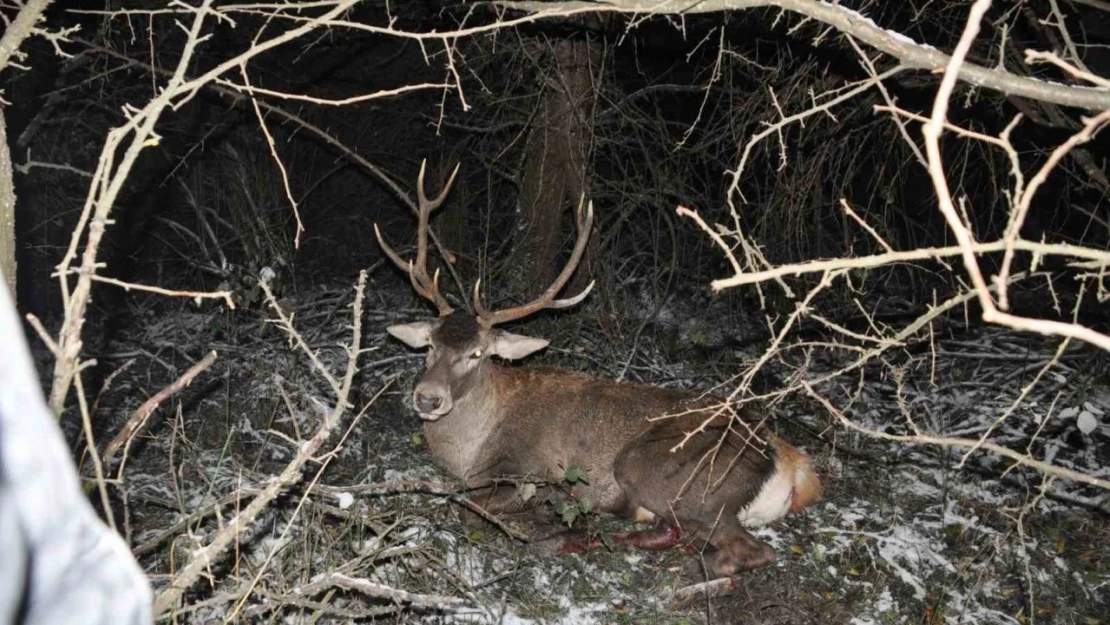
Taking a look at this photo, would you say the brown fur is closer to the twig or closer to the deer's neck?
the deer's neck

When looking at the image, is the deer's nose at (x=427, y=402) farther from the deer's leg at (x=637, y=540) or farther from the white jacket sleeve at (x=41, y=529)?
the white jacket sleeve at (x=41, y=529)

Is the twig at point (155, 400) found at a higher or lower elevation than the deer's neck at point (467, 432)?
higher

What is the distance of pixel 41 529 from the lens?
1.03 m

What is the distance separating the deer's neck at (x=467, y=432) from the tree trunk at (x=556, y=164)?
186 centimetres

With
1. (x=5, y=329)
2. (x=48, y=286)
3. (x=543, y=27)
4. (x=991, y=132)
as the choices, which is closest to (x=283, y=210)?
(x=48, y=286)

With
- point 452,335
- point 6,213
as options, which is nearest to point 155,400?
point 6,213

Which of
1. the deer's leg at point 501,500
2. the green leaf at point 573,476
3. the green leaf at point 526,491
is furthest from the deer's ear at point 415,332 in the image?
the green leaf at point 573,476

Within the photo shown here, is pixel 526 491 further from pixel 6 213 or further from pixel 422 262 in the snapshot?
Result: pixel 6 213

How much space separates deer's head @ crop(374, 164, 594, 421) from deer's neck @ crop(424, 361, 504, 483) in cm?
10

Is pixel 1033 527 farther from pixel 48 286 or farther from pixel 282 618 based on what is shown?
pixel 48 286

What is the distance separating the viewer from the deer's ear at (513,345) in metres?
6.68

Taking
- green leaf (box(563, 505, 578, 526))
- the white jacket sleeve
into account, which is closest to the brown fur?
green leaf (box(563, 505, 578, 526))

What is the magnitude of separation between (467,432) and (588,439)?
875 mm

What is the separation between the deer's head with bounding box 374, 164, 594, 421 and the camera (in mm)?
6137
